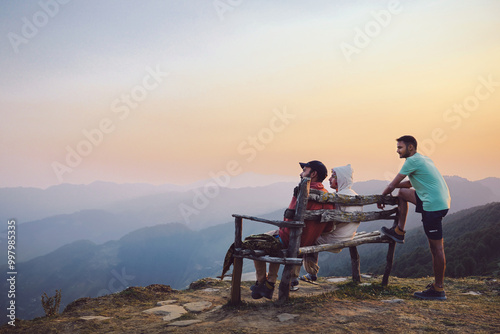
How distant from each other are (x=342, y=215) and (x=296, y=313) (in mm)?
1915

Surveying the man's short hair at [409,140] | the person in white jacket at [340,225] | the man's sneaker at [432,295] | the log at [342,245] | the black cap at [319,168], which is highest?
the man's short hair at [409,140]

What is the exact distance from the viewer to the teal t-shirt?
Answer: 515cm

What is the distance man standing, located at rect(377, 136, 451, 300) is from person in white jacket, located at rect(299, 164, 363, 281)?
79 cm

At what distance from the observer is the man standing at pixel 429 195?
5.17 m

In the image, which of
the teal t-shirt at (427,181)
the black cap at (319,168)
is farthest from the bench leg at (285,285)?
the teal t-shirt at (427,181)

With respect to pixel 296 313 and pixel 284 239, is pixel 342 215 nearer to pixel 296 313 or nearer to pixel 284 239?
pixel 284 239

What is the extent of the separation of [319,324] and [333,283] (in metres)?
4.20

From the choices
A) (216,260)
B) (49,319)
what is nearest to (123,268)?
(216,260)

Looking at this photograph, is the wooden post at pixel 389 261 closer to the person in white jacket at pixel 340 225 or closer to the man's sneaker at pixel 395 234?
the man's sneaker at pixel 395 234

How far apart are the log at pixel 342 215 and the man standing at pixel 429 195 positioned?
→ 66cm

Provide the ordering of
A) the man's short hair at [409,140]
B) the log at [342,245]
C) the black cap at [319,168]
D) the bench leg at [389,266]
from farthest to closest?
the bench leg at [389,266], the black cap at [319,168], the man's short hair at [409,140], the log at [342,245]

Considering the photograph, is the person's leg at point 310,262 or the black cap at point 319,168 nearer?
the black cap at point 319,168

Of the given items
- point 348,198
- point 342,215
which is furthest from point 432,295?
point 348,198

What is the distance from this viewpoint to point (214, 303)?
6324mm
